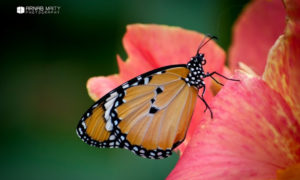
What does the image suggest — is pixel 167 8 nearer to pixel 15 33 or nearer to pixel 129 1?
pixel 129 1

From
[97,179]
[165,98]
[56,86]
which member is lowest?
[97,179]

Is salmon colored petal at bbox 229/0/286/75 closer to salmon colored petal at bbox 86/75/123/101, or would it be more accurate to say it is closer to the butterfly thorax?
the butterfly thorax

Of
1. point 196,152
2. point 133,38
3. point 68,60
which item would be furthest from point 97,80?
point 68,60

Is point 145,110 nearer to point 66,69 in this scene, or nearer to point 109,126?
point 109,126

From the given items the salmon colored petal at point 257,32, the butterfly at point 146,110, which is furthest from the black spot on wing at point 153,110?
the salmon colored petal at point 257,32

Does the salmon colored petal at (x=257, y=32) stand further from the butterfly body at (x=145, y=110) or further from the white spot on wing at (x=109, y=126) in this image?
the white spot on wing at (x=109, y=126)

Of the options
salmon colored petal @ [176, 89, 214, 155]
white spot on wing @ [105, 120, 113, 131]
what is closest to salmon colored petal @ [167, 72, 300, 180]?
salmon colored petal @ [176, 89, 214, 155]
